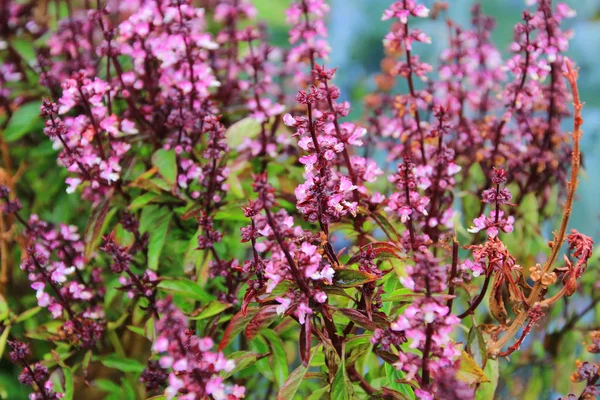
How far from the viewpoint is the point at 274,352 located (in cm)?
86

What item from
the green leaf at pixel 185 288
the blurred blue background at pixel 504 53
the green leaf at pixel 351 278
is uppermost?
the blurred blue background at pixel 504 53

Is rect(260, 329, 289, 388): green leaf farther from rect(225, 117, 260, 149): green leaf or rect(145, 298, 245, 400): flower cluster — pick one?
rect(225, 117, 260, 149): green leaf

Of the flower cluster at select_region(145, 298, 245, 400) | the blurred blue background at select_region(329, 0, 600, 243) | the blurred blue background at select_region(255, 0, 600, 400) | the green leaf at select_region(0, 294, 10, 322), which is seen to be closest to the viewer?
the flower cluster at select_region(145, 298, 245, 400)

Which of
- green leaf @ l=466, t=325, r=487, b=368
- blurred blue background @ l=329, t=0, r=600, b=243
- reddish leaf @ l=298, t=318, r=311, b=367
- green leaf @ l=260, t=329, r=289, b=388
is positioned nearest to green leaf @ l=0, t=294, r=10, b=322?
green leaf @ l=260, t=329, r=289, b=388

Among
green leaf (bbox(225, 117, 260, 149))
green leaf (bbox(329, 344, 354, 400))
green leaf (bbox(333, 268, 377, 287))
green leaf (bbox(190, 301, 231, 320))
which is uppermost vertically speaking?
green leaf (bbox(225, 117, 260, 149))

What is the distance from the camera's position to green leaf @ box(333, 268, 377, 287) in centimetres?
64

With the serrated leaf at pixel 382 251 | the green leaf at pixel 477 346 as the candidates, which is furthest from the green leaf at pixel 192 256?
the green leaf at pixel 477 346

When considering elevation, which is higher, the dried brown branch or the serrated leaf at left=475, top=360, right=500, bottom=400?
the dried brown branch

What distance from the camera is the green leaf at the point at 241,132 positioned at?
3.39ft

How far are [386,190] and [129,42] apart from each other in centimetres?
54

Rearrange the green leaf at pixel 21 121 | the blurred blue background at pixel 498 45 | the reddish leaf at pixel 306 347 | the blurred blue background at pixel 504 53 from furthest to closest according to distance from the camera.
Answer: the blurred blue background at pixel 498 45 → the blurred blue background at pixel 504 53 → the green leaf at pixel 21 121 → the reddish leaf at pixel 306 347

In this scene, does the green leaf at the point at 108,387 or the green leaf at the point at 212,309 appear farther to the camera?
the green leaf at the point at 108,387

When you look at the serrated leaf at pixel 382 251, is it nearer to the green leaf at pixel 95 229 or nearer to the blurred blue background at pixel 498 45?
the green leaf at pixel 95 229

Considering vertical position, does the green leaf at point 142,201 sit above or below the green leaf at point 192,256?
above
